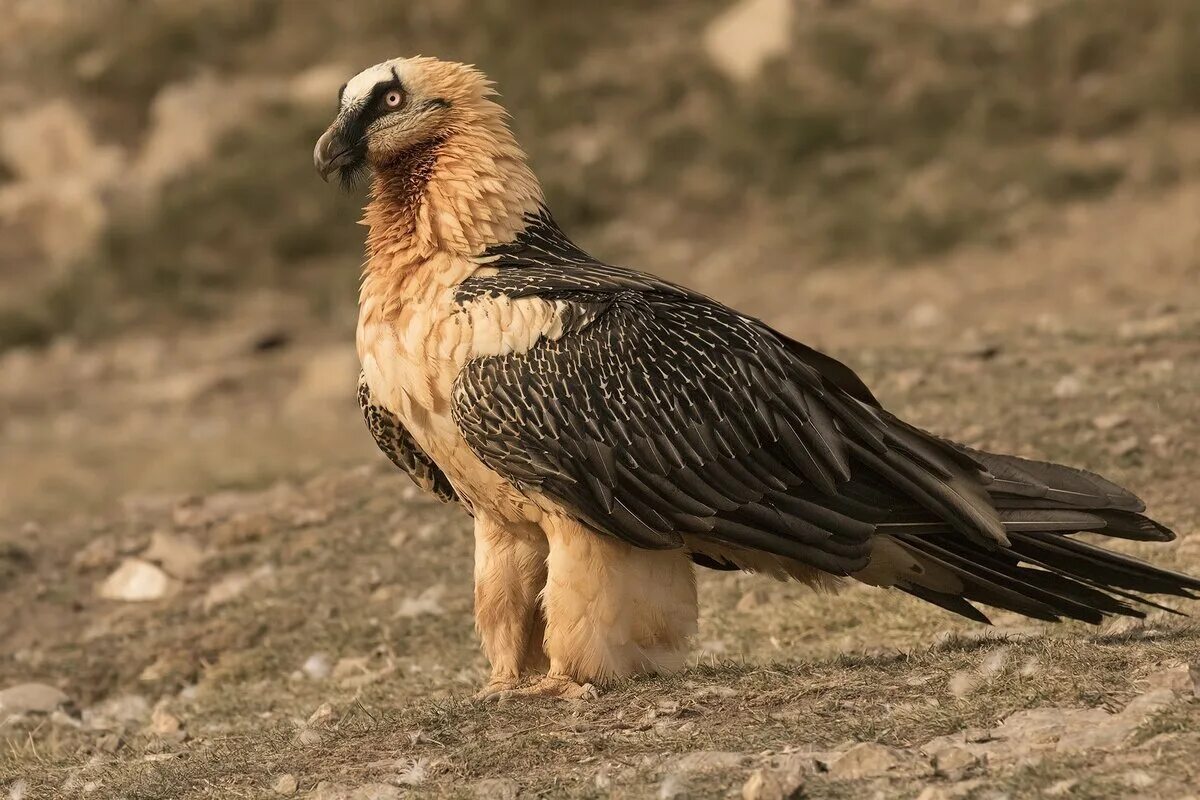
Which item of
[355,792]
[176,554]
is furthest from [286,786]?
[176,554]

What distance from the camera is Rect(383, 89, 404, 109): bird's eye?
732 centimetres

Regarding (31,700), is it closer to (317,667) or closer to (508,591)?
(317,667)

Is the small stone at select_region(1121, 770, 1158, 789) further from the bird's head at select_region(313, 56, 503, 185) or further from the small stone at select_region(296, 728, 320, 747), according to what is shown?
the bird's head at select_region(313, 56, 503, 185)

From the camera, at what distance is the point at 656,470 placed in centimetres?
664

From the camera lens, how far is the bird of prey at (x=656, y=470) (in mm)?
6598

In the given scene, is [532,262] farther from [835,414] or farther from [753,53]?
[753,53]

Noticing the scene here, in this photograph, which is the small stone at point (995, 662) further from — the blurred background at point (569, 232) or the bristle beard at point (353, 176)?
the bristle beard at point (353, 176)

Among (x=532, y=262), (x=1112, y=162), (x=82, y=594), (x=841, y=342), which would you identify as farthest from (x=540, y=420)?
(x=1112, y=162)

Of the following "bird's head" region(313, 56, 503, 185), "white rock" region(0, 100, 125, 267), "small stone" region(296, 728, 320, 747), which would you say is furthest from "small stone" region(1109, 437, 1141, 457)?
"white rock" region(0, 100, 125, 267)

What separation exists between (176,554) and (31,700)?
86.3 inches

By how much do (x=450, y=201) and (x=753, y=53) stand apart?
13.1 meters

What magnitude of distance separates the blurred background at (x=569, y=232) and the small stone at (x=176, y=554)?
0.02 metres

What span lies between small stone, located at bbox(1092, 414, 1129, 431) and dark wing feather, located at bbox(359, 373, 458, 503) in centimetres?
397

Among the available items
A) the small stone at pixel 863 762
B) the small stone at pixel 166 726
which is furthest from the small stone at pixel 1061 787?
the small stone at pixel 166 726
